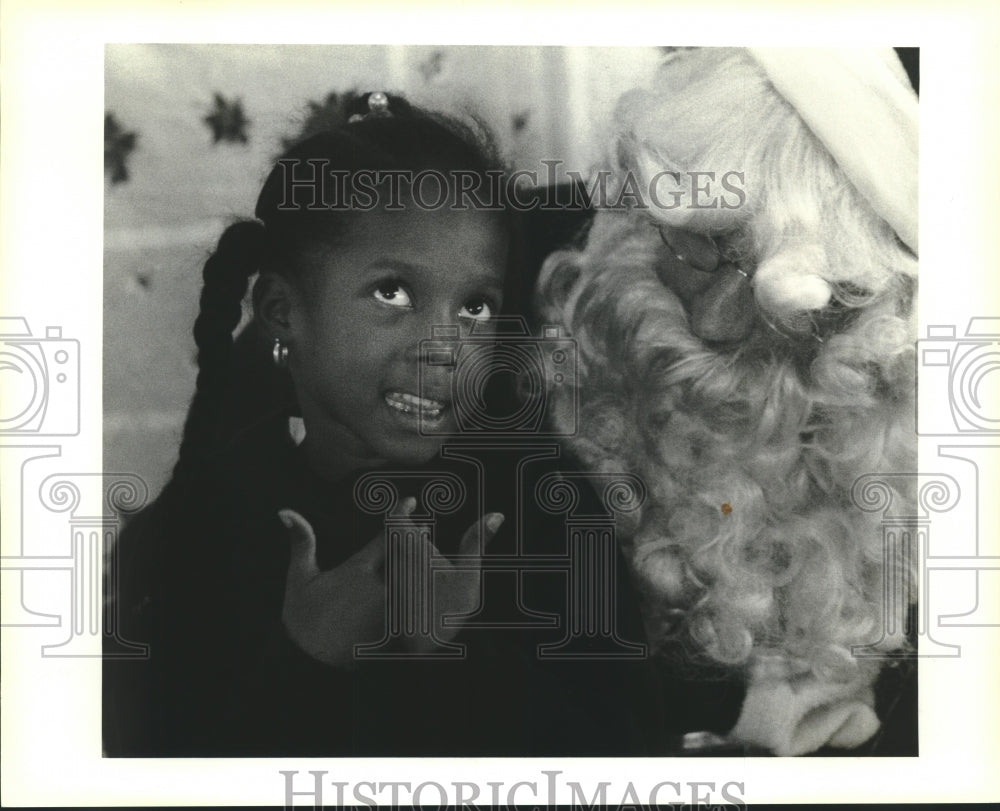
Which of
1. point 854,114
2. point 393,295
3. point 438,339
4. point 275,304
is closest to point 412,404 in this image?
point 438,339

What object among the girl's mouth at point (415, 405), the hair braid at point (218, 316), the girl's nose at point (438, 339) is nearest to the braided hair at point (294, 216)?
the hair braid at point (218, 316)

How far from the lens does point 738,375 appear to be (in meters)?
2.48

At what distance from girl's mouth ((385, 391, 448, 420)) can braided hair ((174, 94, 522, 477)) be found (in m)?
0.28

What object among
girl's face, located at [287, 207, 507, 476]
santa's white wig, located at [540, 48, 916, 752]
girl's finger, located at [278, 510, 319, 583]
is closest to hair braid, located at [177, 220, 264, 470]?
girl's face, located at [287, 207, 507, 476]

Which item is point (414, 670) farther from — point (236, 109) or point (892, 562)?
point (236, 109)

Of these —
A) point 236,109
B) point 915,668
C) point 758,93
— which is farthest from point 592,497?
point 236,109

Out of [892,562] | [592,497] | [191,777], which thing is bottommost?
[191,777]

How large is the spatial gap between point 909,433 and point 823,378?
0.28 m

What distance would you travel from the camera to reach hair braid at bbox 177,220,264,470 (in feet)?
8.09

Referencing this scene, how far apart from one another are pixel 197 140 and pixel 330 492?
0.96 meters

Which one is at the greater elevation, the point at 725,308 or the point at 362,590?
the point at 725,308

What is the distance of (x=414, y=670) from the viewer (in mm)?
2473

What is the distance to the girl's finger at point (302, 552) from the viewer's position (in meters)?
2.47

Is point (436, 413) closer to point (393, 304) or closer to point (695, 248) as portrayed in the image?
point (393, 304)
